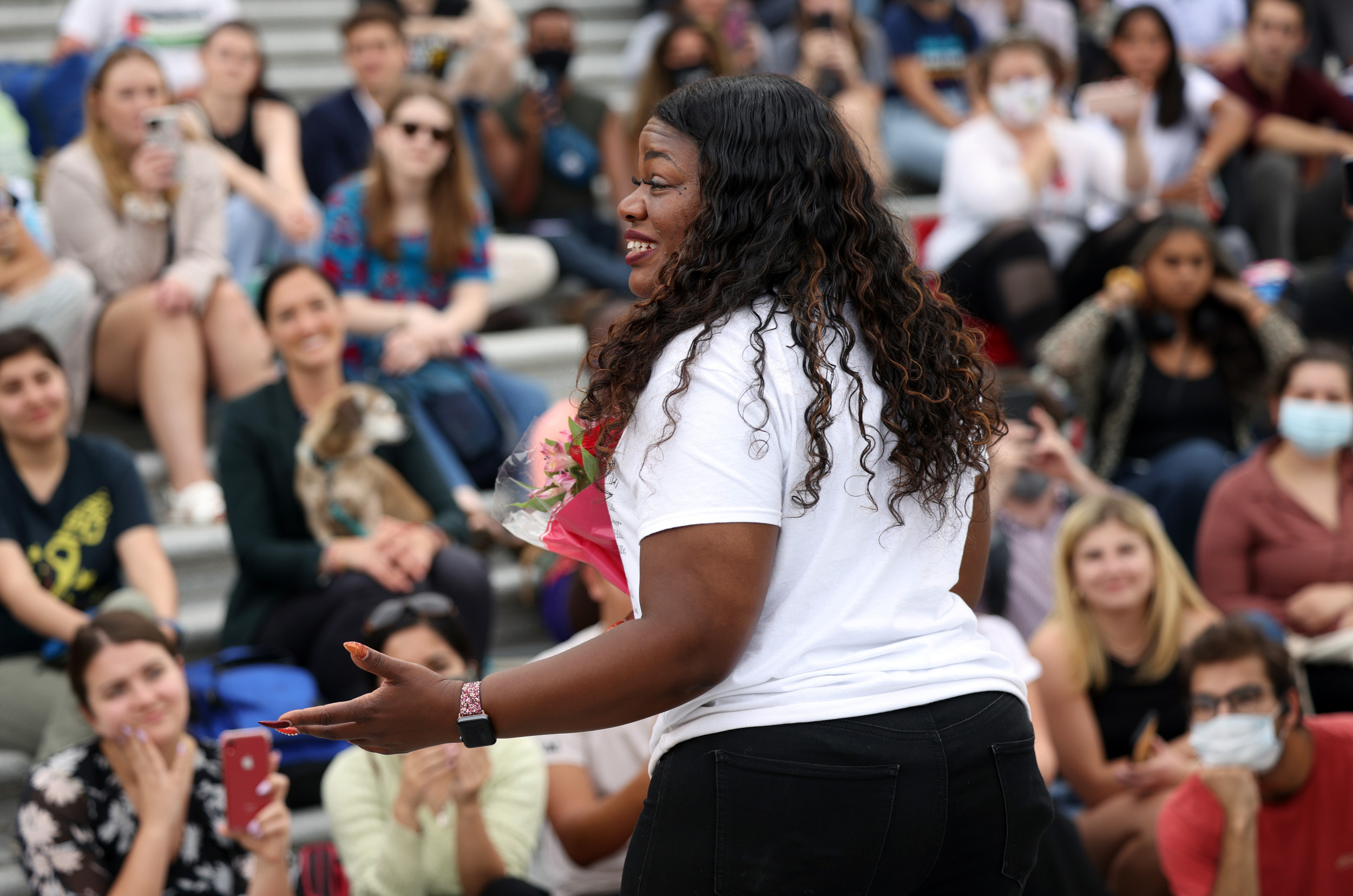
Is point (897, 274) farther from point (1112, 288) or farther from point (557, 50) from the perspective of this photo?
point (557, 50)

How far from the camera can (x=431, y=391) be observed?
4.40 m

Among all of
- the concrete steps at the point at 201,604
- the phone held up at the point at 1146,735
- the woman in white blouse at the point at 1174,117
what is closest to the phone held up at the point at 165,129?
the concrete steps at the point at 201,604

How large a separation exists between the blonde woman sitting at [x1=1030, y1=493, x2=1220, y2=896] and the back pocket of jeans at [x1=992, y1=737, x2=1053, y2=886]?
2116 millimetres

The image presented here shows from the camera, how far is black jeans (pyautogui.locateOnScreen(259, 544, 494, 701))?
3.48 metres

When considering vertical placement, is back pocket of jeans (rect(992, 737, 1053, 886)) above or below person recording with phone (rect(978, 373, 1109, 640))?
above

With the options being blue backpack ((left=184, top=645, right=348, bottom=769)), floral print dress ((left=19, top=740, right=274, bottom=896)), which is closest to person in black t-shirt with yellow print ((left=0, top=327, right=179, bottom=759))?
blue backpack ((left=184, top=645, right=348, bottom=769))

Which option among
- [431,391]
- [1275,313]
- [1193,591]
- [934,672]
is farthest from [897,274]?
[1275,313]

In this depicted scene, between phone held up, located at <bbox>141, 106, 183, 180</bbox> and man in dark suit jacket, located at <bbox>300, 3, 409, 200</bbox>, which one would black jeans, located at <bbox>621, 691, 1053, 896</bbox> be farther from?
man in dark suit jacket, located at <bbox>300, 3, 409, 200</bbox>

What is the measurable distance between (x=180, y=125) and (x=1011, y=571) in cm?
284

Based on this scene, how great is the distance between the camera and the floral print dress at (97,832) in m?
2.78

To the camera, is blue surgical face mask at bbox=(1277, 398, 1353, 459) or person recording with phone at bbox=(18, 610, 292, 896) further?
blue surgical face mask at bbox=(1277, 398, 1353, 459)

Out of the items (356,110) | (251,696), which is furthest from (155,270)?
(251,696)

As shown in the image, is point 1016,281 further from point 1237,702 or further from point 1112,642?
point 1237,702

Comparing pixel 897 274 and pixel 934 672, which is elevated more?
pixel 897 274
